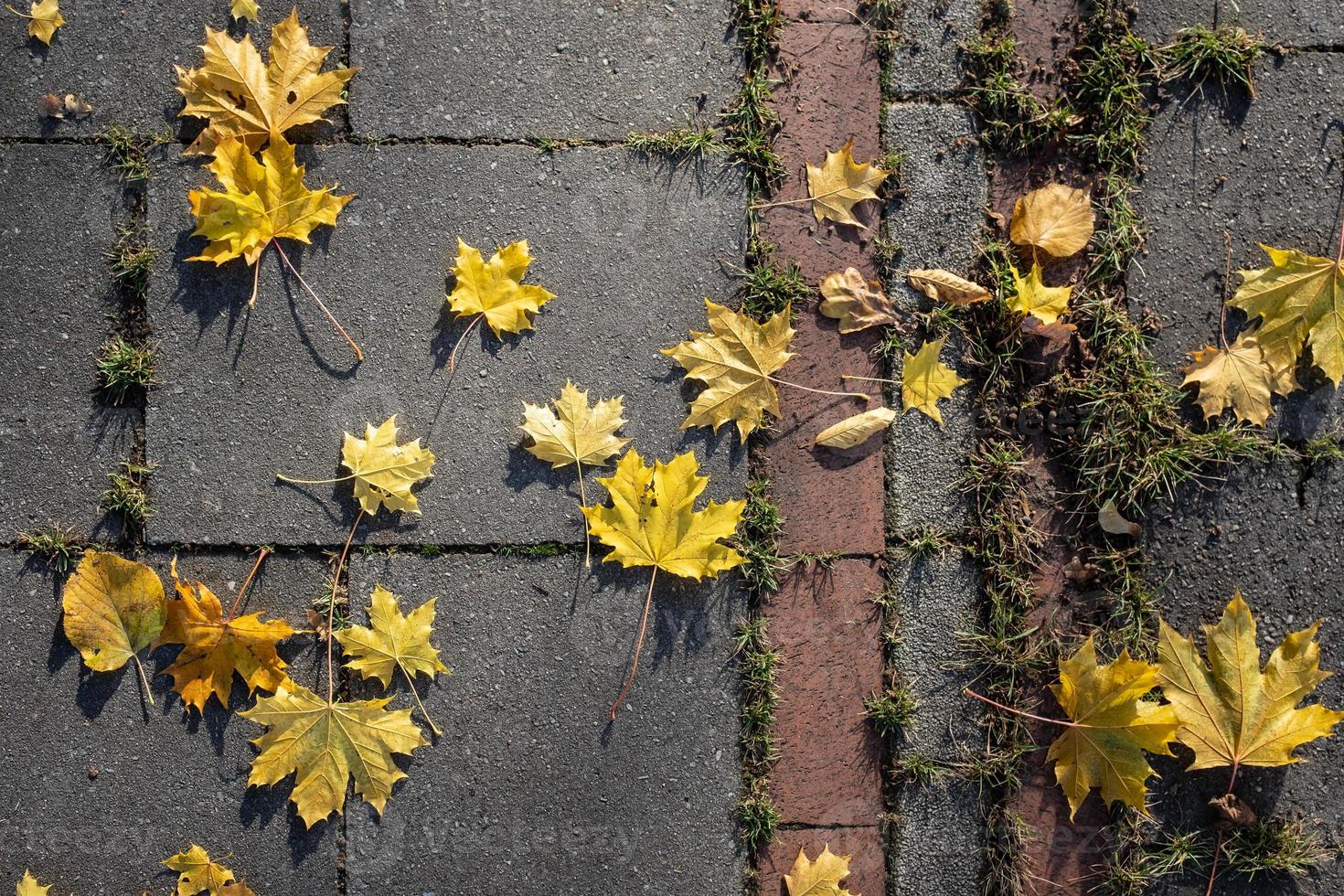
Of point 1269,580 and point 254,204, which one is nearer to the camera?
point 254,204

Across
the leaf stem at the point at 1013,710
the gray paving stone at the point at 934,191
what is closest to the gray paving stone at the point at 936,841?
the leaf stem at the point at 1013,710

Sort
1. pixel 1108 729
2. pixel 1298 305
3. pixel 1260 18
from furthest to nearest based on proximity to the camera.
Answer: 1. pixel 1260 18
2. pixel 1298 305
3. pixel 1108 729

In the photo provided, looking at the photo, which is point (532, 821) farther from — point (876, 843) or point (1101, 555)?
point (1101, 555)

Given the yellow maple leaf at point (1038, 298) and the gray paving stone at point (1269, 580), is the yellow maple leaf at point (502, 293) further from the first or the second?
the gray paving stone at point (1269, 580)

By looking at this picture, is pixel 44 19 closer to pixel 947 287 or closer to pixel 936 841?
pixel 947 287

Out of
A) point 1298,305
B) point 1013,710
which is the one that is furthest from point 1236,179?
point 1013,710

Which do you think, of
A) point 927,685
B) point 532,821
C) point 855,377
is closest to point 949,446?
point 855,377

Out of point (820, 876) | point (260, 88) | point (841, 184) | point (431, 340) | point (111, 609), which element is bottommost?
point (820, 876)
